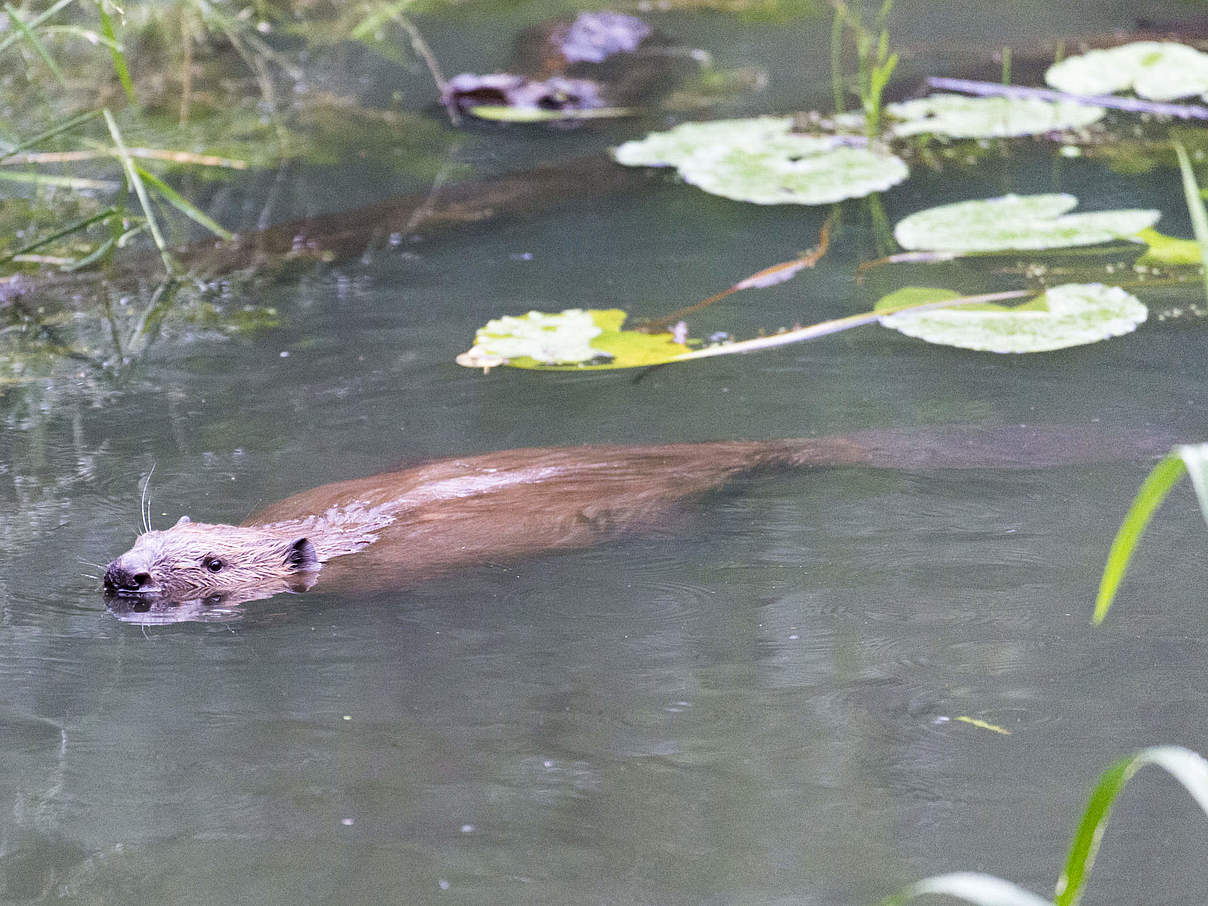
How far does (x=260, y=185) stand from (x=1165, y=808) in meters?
4.52

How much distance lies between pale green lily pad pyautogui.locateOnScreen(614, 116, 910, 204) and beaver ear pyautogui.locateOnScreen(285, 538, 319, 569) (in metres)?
2.55

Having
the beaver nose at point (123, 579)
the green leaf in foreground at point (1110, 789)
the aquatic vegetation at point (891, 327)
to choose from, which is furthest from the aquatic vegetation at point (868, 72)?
the green leaf in foreground at point (1110, 789)

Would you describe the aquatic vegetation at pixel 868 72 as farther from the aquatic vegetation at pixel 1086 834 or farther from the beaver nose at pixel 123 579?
the aquatic vegetation at pixel 1086 834

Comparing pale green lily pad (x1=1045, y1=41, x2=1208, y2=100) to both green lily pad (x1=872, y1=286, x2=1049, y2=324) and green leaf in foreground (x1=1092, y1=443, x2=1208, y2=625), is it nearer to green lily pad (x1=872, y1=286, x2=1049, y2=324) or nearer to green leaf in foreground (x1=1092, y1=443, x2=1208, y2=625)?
green lily pad (x1=872, y1=286, x2=1049, y2=324)

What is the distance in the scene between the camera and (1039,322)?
3.79 m

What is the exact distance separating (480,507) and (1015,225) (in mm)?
2381

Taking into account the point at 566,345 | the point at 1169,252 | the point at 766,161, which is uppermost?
the point at 766,161

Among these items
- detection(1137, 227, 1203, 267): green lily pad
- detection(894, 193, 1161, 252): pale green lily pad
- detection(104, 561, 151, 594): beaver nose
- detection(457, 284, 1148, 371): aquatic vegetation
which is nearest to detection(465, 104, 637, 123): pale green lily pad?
detection(894, 193, 1161, 252): pale green lily pad

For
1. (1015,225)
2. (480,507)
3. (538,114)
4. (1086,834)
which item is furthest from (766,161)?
(1086,834)

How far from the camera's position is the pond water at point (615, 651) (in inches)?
78.1

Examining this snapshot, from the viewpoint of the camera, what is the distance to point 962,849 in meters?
1.95

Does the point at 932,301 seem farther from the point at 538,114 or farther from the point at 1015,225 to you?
the point at 538,114

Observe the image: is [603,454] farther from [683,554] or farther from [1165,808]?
[1165,808]

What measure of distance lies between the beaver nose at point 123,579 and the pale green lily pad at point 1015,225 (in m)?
2.76
